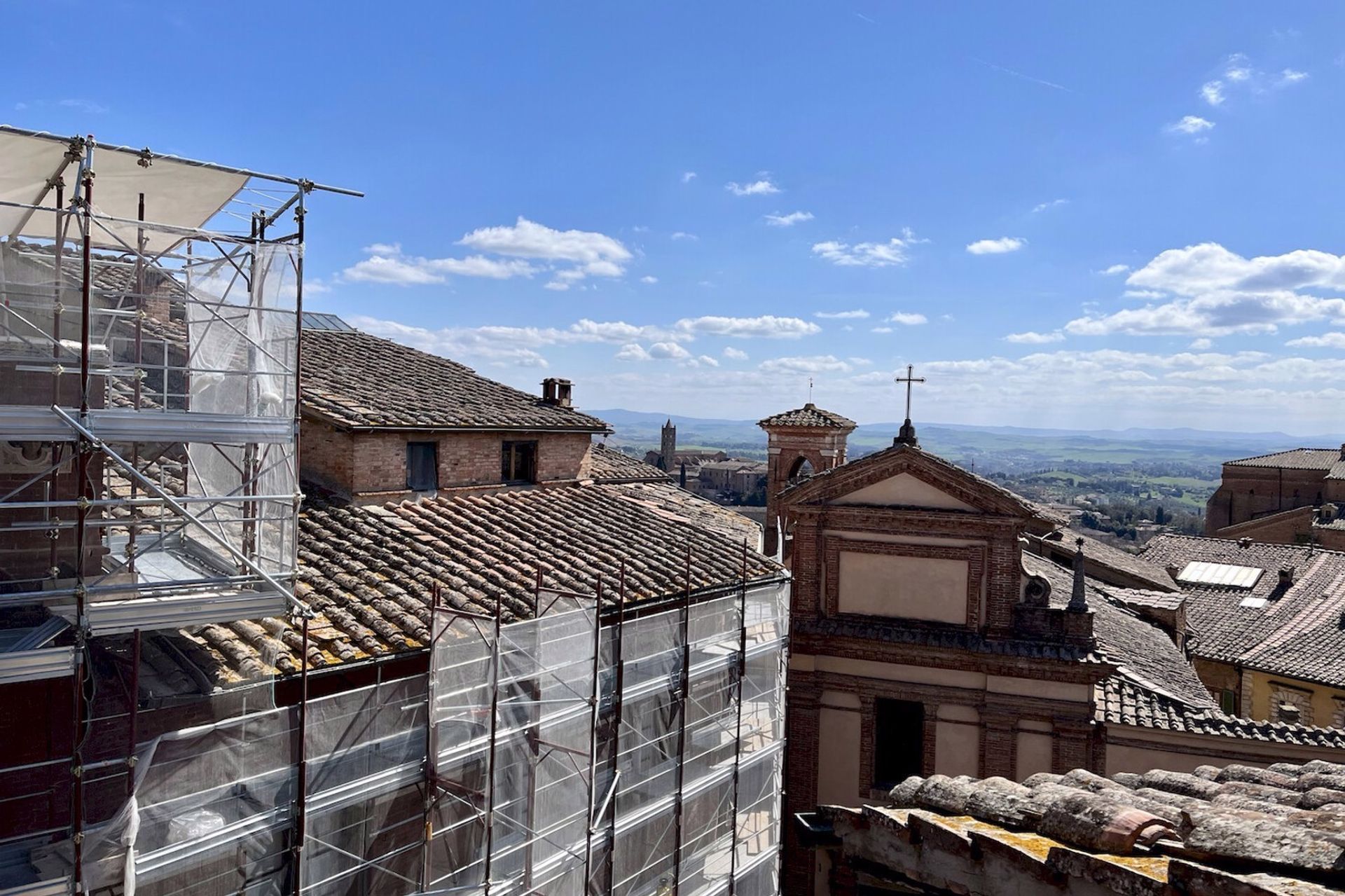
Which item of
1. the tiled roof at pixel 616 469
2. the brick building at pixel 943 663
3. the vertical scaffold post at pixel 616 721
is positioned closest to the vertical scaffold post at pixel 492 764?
the vertical scaffold post at pixel 616 721

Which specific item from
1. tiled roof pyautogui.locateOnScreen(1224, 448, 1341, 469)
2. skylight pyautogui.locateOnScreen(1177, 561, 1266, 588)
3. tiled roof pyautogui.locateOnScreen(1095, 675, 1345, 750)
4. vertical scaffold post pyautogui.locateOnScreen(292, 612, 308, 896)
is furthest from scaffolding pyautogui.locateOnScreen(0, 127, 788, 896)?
tiled roof pyautogui.locateOnScreen(1224, 448, 1341, 469)

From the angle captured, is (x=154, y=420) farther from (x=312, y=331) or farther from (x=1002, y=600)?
(x=1002, y=600)

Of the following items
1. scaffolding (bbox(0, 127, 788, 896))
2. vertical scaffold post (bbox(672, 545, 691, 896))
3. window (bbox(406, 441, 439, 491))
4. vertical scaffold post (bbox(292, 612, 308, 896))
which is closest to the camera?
scaffolding (bbox(0, 127, 788, 896))

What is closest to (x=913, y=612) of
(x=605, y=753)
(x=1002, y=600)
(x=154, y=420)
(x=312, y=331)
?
(x=1002, y=600)

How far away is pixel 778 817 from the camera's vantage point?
43.8 ft

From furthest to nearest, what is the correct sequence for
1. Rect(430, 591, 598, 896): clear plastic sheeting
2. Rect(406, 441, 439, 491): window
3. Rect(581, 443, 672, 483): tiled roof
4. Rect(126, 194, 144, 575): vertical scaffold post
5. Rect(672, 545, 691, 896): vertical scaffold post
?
Rect(581, 443, 672, 483): tiled roof
Rect(406, 441, 439, 491): window
Rect(672, 545, 691, 896): vertical scaffold post
Rect(430, 591, 598, 896): clear plastic sheeting
Rect(126, 194, 144, 575): vertical scaffold post

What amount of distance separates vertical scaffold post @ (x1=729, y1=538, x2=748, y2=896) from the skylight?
95.6 ft

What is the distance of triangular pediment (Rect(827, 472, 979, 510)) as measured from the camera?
1631 cm

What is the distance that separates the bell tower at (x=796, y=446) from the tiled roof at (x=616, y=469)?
2571mm

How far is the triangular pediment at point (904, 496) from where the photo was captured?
53.5 ft

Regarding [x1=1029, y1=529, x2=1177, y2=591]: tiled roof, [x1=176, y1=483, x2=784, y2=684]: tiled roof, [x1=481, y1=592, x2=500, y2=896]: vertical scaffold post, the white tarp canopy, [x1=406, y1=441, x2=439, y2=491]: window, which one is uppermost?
the white tarp canopy

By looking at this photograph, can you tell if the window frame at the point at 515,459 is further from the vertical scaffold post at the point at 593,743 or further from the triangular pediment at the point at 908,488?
the triangular pediment at the point at 908,488

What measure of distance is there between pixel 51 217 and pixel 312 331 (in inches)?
274

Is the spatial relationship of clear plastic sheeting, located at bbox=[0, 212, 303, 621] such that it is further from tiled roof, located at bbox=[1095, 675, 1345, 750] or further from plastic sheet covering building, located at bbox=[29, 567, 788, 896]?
tiled roof, located at bbox=[1095, 675, 1345, 750]
